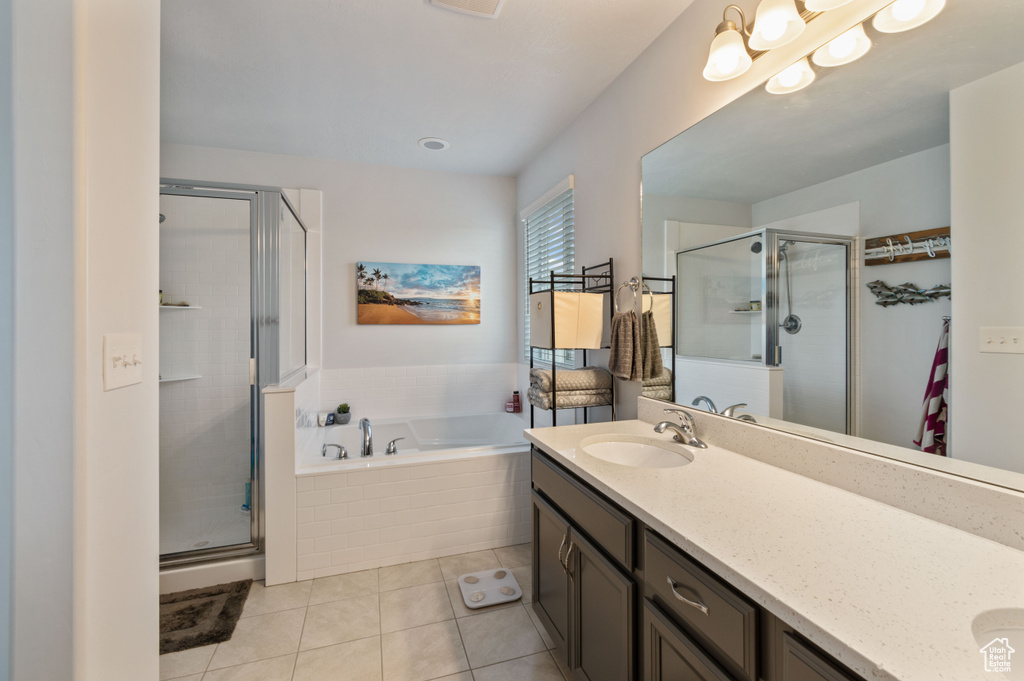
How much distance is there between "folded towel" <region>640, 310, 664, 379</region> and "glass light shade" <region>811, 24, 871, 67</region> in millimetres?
1004

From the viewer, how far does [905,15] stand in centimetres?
102

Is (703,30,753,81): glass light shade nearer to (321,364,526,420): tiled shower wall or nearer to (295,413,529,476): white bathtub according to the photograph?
(295,413,529,476): white bathtub

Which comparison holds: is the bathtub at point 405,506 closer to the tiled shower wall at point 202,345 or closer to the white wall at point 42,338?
the tiled shower wall at point 202,345

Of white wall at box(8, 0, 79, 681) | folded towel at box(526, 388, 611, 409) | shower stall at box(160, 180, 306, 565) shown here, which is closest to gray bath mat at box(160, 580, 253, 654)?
shower stall at box(160, 180, 306, 565)

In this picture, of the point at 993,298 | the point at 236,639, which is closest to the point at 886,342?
the point at 993,298

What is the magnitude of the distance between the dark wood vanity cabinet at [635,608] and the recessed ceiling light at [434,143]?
2.25 m

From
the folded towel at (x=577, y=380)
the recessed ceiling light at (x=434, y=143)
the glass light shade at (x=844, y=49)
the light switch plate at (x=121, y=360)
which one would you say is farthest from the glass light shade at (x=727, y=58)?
the recessed ceiling light at (x=434, y=143)

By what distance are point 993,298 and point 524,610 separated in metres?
1.85

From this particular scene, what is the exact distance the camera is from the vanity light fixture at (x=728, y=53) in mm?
1365

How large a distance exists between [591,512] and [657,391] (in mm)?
821

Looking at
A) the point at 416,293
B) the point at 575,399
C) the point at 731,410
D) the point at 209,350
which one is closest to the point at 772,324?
the point at 731,410

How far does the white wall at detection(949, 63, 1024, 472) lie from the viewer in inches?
33.1

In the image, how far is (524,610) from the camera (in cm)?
188

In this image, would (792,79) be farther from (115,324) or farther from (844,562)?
(115,324)
